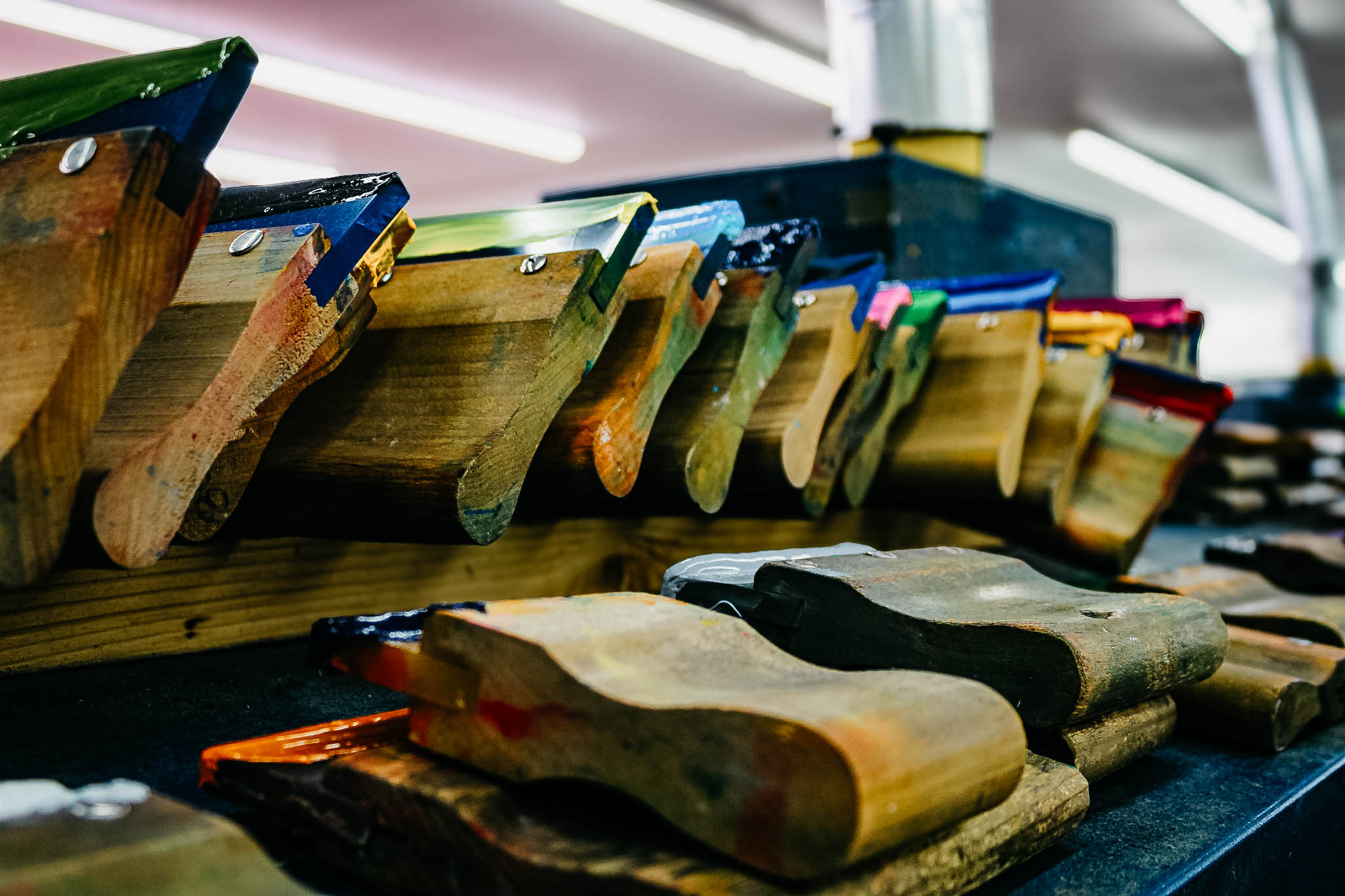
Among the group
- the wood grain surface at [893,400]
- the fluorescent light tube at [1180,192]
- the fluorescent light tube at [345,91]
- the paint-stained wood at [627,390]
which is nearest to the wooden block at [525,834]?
the paint-stained wood at [627,390]

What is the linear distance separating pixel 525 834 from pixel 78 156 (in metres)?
0.55

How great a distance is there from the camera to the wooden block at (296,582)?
1010mm

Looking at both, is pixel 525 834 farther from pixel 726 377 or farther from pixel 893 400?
pixel 893 400

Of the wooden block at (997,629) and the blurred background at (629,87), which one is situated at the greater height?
the blurred background at (629,87)

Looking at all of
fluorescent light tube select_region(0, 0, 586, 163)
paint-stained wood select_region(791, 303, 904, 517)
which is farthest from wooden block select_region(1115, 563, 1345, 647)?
fluorescent light tube select_region(0, 0, 586, 163)

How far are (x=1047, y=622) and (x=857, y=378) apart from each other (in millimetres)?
607

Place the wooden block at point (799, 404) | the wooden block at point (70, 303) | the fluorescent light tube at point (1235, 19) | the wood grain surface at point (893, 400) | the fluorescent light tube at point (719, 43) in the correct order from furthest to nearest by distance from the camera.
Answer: the fluorescent light tube at point (1235, 19)
the fluorescent light tube at point (719, 43)
the wood grain surface at point (893, 400)
the wooden block at point (799, 404)
the wooden block at point (70, 303)

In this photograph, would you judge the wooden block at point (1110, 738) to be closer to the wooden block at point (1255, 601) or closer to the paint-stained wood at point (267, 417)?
the wooden block at point (1255, 601)

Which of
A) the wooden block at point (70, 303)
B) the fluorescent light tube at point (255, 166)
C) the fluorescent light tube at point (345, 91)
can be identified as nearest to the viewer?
the wooden block at point (70, 303)

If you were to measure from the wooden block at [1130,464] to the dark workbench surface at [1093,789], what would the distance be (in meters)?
0.53

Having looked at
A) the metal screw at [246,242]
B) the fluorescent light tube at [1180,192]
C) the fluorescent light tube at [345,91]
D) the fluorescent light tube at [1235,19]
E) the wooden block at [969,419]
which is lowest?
the wooden block at [969,419]

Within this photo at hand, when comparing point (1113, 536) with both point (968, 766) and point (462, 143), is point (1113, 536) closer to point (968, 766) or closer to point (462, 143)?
point (968, 766)

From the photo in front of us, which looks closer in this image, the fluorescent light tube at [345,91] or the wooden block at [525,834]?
the wooden block at [525,834]

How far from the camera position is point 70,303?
675 millimetres
